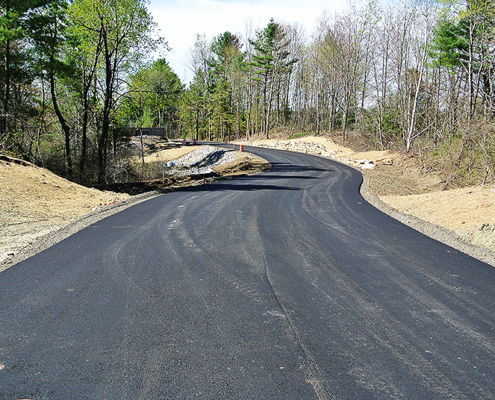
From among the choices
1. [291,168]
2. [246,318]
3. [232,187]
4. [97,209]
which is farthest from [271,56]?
[246,318]

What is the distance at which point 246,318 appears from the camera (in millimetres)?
4078

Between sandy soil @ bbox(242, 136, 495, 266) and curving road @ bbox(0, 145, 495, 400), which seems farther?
sandy soil @ bbox(242, 136, 495, 266)

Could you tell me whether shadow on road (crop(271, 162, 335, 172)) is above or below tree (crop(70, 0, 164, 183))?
below

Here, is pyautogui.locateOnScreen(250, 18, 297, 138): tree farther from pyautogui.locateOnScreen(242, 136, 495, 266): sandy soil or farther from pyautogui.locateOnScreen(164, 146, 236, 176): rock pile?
pyautogui.locateOnScreen(242, 136, 495, 266): sandy soil

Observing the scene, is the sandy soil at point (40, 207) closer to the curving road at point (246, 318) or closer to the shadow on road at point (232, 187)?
the curving road at point (246, 318)

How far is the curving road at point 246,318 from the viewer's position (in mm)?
2990

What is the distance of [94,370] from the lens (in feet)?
10.2

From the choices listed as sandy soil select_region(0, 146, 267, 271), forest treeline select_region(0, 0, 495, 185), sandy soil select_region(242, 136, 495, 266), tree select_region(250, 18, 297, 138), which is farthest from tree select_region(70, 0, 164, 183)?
tree select_region(250, 18, 297, 138)

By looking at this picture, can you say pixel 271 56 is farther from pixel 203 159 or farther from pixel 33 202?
pixel 33 202

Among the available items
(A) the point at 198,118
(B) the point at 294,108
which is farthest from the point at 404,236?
(A) the point at 198,118

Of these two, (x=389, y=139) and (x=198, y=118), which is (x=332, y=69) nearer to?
(x=389, y=139)

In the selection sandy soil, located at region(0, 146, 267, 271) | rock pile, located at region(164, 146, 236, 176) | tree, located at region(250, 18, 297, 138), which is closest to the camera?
sandy soil, located at region(0, 146, 267, 271)

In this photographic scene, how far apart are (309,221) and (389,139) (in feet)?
91.2

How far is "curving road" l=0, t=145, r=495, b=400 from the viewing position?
2990mm
